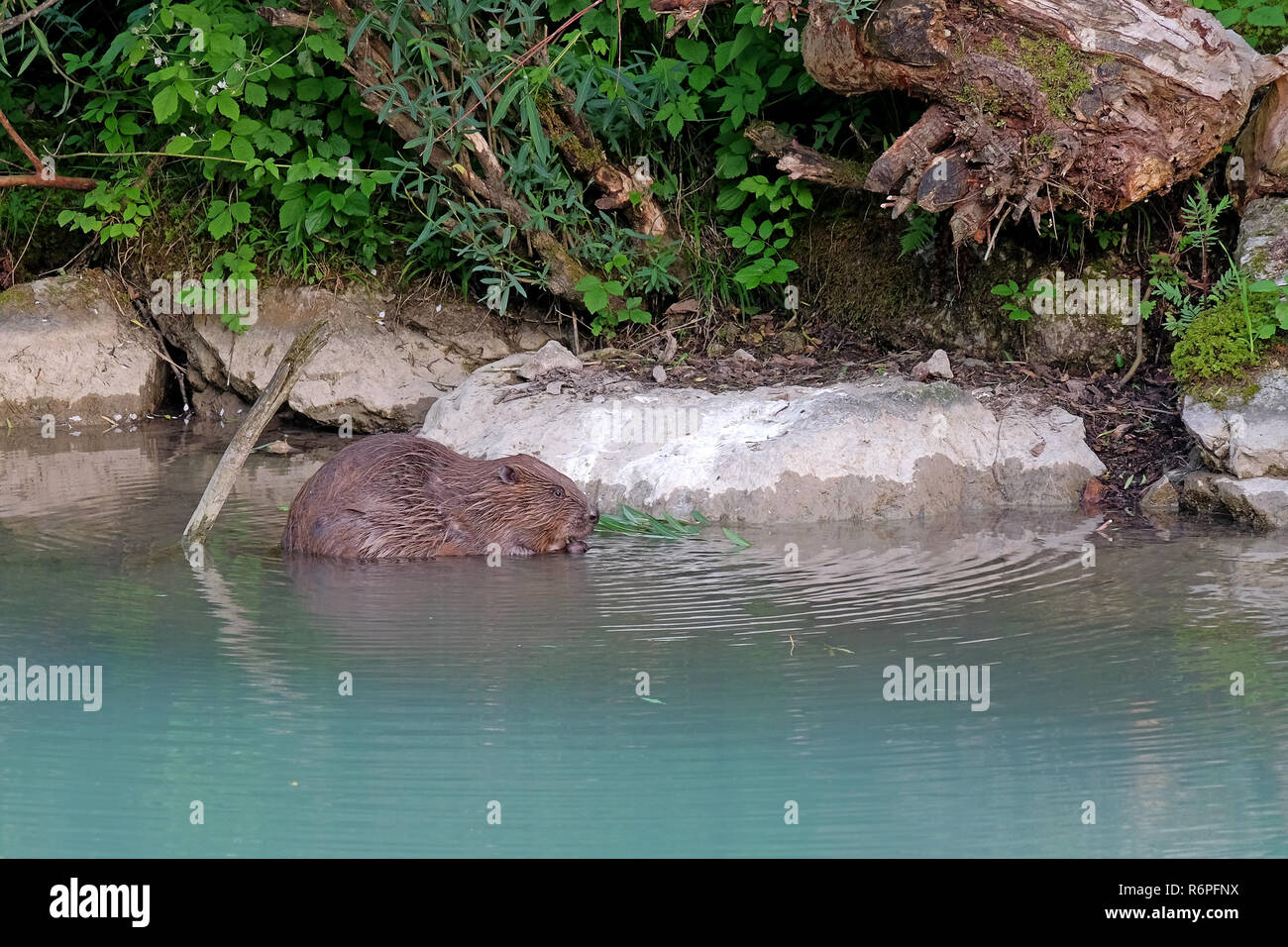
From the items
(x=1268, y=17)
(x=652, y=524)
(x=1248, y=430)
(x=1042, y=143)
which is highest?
(x=1268, y=17)

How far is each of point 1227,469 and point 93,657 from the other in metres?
4.81

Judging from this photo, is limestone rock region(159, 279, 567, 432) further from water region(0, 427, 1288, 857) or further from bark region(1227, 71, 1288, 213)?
bark region(1227, 71, 1288, 213)

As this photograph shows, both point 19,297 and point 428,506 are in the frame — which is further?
point 19,297

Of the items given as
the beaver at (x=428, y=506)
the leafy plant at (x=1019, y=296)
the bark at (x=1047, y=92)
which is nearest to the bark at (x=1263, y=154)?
the bark at (x=1047, y=92)

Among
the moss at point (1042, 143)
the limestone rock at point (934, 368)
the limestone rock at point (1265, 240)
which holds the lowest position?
the limestone rock at point (934, 368)

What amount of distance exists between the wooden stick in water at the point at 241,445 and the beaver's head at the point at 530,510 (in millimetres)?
985

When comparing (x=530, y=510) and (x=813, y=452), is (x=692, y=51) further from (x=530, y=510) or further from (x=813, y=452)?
(x=530, y=510)

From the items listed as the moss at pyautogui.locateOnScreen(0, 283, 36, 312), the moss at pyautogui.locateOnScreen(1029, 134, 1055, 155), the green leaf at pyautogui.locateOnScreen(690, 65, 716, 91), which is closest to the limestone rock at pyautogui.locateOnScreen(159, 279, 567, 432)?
the moss at pyautogui.locateOnScreen(0, 283, 36, 312)

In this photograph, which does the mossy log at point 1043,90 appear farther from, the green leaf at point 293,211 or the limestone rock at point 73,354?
the limestone rock at point 73,354

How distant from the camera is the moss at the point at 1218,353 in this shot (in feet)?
22.1

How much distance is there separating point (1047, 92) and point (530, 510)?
3.07 m

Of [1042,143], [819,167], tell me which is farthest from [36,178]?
[1042,143]

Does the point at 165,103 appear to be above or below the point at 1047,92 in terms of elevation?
above

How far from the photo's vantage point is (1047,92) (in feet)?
21.8
